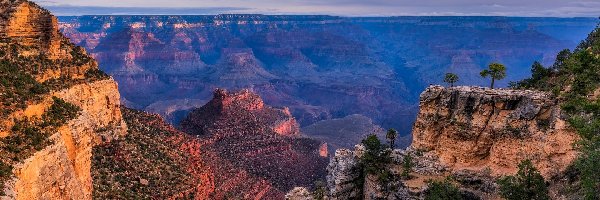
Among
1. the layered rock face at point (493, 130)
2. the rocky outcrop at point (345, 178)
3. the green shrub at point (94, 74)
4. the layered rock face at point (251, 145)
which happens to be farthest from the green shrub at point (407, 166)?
the layered rock face at point (251, 145)

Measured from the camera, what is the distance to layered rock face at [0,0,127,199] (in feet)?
112

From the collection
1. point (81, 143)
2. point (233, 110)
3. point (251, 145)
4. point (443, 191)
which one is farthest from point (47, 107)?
point (233, 110)

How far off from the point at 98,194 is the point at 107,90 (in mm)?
12497

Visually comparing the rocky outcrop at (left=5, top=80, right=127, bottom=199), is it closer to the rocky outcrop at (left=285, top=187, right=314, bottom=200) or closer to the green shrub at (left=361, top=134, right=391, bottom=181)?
the rocky outcrop at (left=285, top=187, right=314, bottom=200)

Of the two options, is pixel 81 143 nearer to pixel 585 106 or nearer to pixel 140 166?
pixel 140 166

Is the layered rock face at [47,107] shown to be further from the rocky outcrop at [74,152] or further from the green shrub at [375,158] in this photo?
the green shrub at [375,158]

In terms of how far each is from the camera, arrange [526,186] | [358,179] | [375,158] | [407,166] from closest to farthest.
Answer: [526,186] < [407,166] < [375,158] < [358,179]

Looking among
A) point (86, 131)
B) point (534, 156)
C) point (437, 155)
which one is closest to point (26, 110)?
point (86, 131)

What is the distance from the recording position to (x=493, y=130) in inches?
1485

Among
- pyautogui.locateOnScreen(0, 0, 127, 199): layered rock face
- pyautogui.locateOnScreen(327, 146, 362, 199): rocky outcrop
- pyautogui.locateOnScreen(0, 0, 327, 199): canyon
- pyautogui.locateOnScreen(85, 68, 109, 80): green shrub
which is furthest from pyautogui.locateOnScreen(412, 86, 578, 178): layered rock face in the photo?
pyautogui.locateOnScreen(85, 68, 109, 80): green shrub

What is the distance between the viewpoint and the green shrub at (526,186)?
31688mm

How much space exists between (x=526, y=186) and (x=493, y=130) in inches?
253

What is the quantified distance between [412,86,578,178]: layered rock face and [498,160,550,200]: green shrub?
167cm

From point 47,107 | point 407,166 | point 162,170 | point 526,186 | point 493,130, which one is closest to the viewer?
point 526,186
